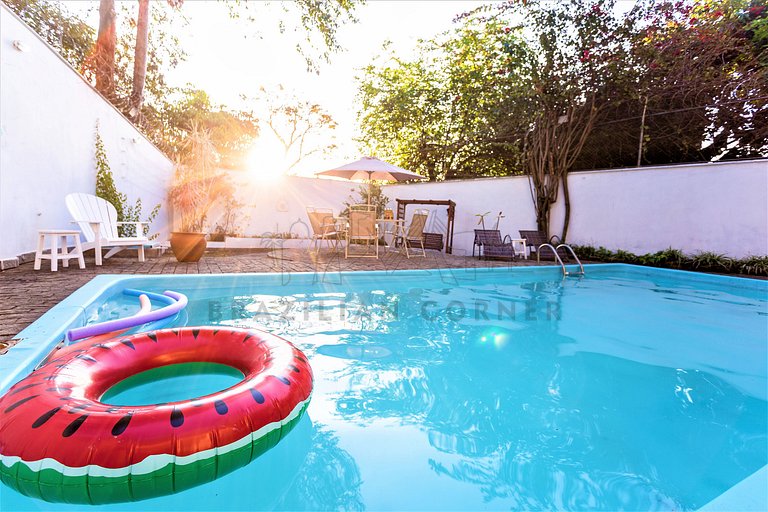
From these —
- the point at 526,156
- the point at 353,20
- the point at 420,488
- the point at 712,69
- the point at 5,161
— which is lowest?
the point at 420,488

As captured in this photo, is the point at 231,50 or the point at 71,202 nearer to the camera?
the point at 71,202

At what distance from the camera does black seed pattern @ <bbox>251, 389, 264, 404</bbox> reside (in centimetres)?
133

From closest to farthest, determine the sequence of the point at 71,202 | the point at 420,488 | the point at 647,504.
→ 1. the point at 647,504
2. the point at 420,488
3. the point at 71,202

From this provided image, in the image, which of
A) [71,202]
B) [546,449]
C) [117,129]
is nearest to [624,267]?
[546,449]

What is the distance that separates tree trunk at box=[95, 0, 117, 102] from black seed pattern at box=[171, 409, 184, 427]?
10.7m

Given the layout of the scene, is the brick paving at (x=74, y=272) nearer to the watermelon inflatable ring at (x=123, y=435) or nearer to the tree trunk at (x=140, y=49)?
the watermelon inflatable ring at (x=123, y=435)

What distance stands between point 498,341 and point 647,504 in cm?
187

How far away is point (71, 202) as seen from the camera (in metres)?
4.61

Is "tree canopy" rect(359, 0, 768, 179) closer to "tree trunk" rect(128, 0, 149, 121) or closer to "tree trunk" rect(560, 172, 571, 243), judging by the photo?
"tree trunk" rect(560, 172, 571, 243)

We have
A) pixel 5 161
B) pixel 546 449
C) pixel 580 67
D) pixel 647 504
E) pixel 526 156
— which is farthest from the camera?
pixel 526 156

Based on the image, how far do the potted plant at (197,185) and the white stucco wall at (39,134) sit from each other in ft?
6.92

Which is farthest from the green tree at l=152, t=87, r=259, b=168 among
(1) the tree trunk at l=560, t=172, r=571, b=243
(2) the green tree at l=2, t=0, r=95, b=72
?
(1) the tree trunk at l=560, t=172, r=571, b=243

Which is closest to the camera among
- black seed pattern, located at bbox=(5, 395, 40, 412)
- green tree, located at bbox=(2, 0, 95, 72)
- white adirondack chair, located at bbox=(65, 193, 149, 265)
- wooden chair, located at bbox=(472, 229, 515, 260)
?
black seed pattern, located at bbox=(5, 395, 40, 412)

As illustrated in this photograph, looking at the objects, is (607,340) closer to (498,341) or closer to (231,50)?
(498,341)
